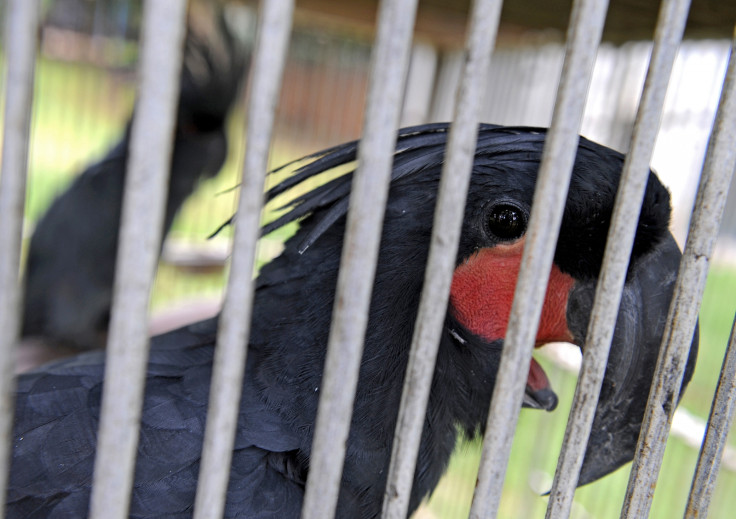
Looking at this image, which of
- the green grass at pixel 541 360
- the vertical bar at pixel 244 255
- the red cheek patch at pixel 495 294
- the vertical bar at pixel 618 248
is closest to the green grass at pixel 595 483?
the green grass at pixel 541 360

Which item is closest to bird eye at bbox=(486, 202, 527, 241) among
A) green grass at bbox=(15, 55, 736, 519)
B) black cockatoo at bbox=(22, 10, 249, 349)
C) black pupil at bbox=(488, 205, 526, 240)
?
black pupil at bbox=(488, 205, 526, 240)

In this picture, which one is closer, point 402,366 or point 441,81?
point 402,366

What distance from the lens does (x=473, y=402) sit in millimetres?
1010

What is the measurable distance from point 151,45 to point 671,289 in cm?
74

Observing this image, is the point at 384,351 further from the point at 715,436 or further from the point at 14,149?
the point at 14,149

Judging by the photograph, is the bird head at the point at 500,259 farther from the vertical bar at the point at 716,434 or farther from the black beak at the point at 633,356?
the vertical bar at the point at 716,434

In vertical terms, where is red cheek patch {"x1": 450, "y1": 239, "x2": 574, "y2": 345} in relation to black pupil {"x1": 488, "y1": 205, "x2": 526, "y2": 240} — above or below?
below

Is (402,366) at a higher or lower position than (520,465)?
higher

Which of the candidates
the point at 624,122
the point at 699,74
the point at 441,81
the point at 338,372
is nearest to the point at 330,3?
the point at 441,81

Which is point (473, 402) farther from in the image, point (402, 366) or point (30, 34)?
point (30, 34)

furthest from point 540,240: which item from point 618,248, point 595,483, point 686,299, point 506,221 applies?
point 595,483

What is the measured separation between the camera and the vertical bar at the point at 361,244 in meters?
0.51

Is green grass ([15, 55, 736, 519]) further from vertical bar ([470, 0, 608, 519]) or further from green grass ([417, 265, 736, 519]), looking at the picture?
vertical bar ([470, 0, 608, 519])

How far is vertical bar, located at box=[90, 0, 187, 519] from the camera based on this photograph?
1.57 feet
